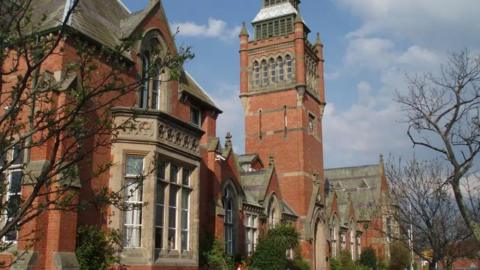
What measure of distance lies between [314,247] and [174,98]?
24690 mm

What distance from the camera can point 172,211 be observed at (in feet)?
64.5

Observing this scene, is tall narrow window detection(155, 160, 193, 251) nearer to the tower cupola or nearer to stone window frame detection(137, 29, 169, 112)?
stone window frame detection(137, 29, 169, 112)

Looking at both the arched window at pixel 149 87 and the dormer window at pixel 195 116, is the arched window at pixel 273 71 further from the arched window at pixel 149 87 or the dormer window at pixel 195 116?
the arched window at pixel 149 87

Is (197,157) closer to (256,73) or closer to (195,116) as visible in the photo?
(195,116)

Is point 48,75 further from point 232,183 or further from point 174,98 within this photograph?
point 232,183

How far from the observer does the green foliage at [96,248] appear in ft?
54.1

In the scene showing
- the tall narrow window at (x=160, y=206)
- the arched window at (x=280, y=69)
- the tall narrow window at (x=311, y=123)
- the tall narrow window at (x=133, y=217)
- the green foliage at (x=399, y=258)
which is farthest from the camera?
the green foliage at (x=399, y=258)

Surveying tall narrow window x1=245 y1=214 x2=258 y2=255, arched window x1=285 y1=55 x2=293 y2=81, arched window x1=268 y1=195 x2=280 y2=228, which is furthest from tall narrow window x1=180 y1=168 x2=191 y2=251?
arched window x1=285 y1=55 x2=293 y2=81

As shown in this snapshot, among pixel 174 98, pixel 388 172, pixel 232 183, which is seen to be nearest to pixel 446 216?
pixel 388 172

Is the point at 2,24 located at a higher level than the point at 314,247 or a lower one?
higher

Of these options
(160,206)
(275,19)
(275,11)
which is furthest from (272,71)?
(160,206)

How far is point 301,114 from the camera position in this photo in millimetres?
45750

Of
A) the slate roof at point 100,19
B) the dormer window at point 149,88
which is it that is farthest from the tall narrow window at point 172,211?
the slate roof at point 100,19

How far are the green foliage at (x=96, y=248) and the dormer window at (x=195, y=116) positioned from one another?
949cm
